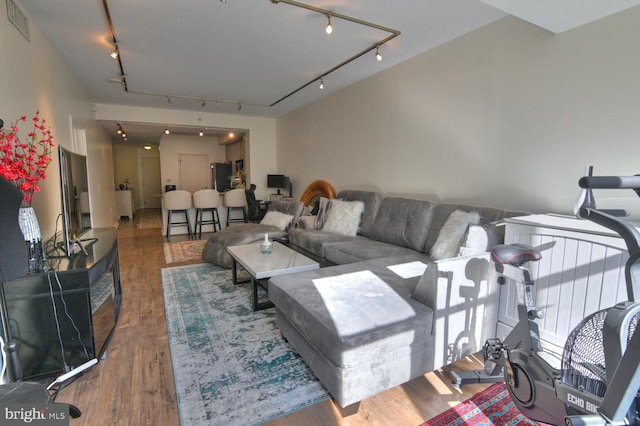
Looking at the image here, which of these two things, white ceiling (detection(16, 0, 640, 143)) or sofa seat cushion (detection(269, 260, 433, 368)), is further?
white ceiling (detection(16, 0, 640, 143))

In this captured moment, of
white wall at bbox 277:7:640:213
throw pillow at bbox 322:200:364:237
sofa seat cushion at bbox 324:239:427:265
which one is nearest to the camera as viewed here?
white wall at bbox 277:7:640:213

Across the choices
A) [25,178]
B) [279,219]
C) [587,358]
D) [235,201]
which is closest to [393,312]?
[587,358]

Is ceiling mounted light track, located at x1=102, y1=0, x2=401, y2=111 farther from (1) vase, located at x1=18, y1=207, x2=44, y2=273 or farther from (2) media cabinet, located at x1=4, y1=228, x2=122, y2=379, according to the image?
(2) media cabinet, located at x1=4, y1=228, x2=122, y2=379

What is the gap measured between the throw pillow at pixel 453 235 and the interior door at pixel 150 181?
11630mm

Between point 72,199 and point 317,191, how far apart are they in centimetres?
392

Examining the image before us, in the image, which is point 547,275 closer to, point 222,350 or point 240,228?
point 222,350

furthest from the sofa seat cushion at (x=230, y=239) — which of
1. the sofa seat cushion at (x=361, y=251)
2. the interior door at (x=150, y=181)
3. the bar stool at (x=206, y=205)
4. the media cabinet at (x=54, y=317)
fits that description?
the interior door at (x=150, y=181)

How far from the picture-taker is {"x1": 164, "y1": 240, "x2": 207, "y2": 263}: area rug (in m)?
4.83

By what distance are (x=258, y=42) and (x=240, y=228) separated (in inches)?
98.9

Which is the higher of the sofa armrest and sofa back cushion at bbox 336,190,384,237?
sofa back cushion at bbox 336,190,384,237

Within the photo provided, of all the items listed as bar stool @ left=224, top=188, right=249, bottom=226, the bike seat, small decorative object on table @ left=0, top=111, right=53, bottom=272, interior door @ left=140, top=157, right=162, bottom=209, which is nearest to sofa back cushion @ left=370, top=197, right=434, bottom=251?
the bike seat

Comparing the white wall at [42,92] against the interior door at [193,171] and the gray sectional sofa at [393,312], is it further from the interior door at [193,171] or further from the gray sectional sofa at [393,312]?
the interior door at [193,171]

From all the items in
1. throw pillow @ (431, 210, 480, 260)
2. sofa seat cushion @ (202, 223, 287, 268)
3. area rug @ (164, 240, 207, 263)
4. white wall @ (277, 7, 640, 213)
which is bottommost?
area rug @ (164, 240, 207, 263)

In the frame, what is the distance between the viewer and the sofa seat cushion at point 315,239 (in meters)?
3.80
